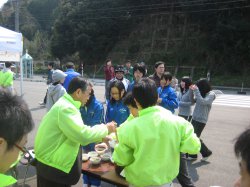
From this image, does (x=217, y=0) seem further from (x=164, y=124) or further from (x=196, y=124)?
(x=164, y=124)

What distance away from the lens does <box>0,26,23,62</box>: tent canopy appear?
8188 mm

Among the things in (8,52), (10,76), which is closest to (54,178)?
(10,76)

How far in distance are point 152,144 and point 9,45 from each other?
24.3ft

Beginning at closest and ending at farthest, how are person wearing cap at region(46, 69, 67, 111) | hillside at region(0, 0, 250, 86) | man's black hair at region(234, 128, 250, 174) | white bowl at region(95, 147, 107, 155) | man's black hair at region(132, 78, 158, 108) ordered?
man's black hair at region(234, 128, 250, 174) → man's black hair at region(132, 78, 158, 108) → white bowl at region(95, 147, 107, 155) → person wearing cap at region(46, 69, 67, 111) → hillside at region(0, 0, 250, 86)

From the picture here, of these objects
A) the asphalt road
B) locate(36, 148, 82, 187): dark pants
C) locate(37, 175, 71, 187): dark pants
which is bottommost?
the asphalt road

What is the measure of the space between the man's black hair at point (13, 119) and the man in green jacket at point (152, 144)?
1117 mm

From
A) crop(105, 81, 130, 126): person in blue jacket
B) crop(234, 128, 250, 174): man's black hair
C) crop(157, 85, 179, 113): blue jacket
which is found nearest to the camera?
crop(234, 128, 250, 174): man's black hair

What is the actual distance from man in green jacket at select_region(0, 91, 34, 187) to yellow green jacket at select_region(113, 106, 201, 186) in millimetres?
1130

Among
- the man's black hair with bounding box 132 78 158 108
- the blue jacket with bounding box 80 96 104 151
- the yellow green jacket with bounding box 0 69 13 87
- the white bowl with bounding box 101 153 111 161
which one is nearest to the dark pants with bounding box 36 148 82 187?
the white bowl with bounding box 101 153 111 161

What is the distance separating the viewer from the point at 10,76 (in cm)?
764

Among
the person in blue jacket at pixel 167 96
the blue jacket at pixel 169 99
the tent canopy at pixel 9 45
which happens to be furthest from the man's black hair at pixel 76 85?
the tent canopy at pixel 9 45

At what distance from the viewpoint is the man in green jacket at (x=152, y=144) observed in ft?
7.50

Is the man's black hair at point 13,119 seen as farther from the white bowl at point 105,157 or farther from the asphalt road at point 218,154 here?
the white bowl at point 105,157

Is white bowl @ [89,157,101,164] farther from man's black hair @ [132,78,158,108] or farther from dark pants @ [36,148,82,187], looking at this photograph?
man's black hair @ [132,78,158,108]
